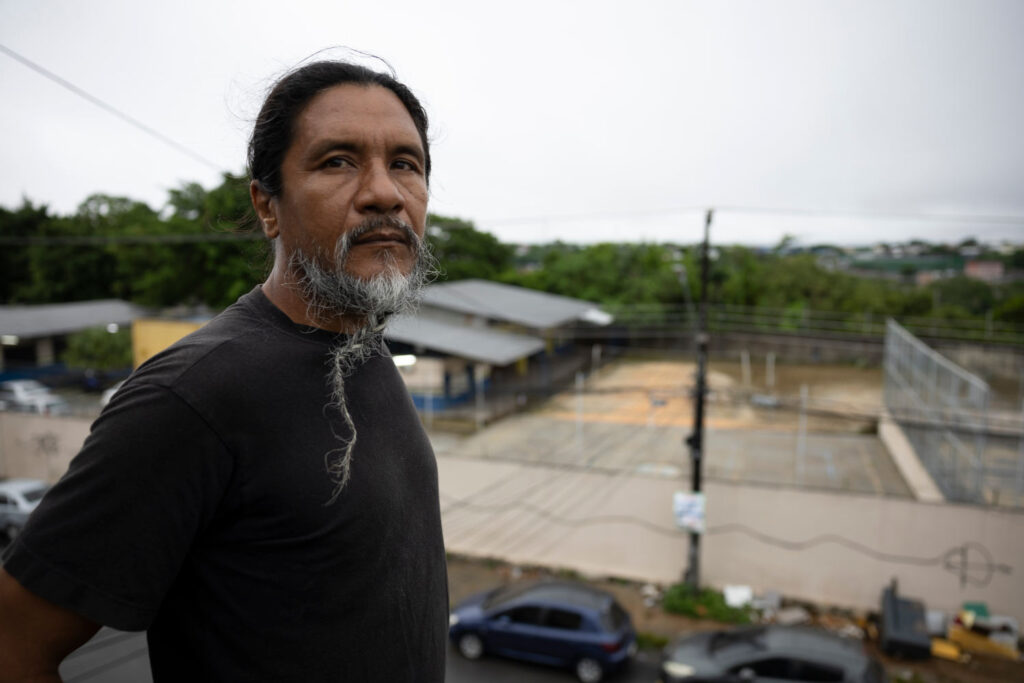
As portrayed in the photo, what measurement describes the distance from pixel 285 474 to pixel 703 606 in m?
10.3

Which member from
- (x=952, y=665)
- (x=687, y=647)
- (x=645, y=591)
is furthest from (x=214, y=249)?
(x=952, y=665)

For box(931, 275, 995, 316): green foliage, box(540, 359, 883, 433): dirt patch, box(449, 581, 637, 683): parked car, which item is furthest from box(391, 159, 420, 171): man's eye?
box(931, 275, 995, 316): green foliage

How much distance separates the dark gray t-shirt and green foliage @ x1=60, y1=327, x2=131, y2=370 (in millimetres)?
25451

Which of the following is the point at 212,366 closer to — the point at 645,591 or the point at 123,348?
the point at 645,591

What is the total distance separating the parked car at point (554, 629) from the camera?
756 cm

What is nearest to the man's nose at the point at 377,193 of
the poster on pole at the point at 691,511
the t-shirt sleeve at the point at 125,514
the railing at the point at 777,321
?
the t-shirt sleeve at the point at 125,514

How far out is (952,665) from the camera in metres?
8.23

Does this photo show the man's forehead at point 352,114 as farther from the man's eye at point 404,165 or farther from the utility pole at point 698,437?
the utility pole at point 698,437

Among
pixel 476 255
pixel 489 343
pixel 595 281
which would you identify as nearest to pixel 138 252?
pixel 489 343

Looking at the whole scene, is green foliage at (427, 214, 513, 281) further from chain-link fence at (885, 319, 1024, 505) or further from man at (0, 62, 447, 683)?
man at (0, 62, 447, 683)

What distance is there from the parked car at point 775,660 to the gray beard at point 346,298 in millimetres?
7274

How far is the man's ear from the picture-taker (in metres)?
0.99

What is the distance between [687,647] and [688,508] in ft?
9.14

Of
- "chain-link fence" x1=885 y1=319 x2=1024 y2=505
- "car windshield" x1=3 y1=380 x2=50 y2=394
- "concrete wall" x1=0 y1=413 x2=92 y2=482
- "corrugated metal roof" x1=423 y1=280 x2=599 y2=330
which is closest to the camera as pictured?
"chain-link fence" x1=885 y1=319 x2=1024 y2=505
